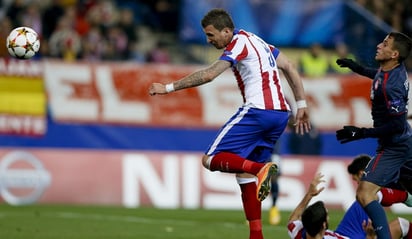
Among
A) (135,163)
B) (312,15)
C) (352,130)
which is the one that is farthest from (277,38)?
(352,130)

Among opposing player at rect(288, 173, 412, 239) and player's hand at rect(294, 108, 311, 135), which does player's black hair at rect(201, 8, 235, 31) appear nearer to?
player's hand at rect(294, 108, 311, 135)

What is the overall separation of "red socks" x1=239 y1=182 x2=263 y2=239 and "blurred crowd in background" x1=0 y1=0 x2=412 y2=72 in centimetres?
1109

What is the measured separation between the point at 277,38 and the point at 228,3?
157 cm

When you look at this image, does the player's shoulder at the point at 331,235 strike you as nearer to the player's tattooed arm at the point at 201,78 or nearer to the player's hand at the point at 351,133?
the player's hand at the point at 351,133

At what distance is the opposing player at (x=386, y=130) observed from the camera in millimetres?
12094

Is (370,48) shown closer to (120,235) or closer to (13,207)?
(13,207)

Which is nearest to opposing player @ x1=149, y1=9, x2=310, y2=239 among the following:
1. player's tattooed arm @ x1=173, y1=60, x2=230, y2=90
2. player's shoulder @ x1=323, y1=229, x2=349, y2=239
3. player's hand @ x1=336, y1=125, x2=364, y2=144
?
player's tattooed arm @ x1=173, y1=60, x2=230, y2=90

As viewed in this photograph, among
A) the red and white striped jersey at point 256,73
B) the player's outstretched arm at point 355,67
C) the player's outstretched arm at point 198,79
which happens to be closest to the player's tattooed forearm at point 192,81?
the player's outstretched arm at point 198,79

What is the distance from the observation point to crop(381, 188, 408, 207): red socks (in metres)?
12.9

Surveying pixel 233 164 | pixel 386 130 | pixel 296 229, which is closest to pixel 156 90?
pixel 233 164

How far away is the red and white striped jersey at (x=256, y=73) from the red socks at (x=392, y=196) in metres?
1.60

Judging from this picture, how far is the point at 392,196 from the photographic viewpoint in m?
12.9

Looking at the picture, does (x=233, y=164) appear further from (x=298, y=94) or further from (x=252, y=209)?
(x=298, y=94)

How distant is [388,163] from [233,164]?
177 centimetres
